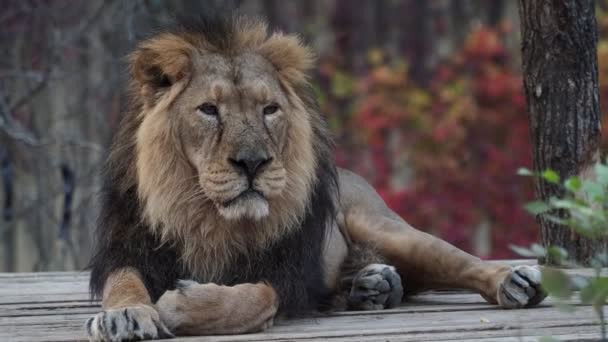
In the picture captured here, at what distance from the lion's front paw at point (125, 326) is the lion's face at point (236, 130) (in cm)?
41

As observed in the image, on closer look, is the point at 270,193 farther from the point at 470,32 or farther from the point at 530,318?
the point at 470,32

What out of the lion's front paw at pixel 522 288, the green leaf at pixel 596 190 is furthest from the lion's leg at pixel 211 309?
the green leaf at pixel 596 190

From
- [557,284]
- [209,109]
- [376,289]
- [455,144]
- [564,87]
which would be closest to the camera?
[557,284]

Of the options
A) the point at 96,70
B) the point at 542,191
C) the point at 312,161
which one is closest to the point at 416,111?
the point at 96,70

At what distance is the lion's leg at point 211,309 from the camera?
3.42 metres

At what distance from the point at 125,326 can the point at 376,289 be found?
114cm

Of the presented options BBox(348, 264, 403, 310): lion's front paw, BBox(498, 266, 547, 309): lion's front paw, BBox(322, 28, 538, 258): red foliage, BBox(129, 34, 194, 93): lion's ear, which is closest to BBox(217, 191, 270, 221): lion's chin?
BBox(129, 34, 194, 93): lion's ear

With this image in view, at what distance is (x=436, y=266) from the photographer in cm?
427

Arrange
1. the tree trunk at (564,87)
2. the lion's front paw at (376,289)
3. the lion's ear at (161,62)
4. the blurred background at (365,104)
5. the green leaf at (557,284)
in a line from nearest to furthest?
the green leaf at (557,284), the lion's ear at (161,62), the lion's front paw at (376,289), the tree trunk at (564,87), the blurred background at (365,104)

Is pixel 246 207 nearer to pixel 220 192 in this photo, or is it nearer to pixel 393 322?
pixel 220 192


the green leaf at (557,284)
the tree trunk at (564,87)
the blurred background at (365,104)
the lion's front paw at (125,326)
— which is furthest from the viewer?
the blurred background at (365,104)

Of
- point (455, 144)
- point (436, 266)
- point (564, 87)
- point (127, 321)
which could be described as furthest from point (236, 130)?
point (455, 144)

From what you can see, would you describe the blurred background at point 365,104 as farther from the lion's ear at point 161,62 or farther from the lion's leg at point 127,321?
the lion's leg at point 127,321

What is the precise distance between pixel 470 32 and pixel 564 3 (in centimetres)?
405
